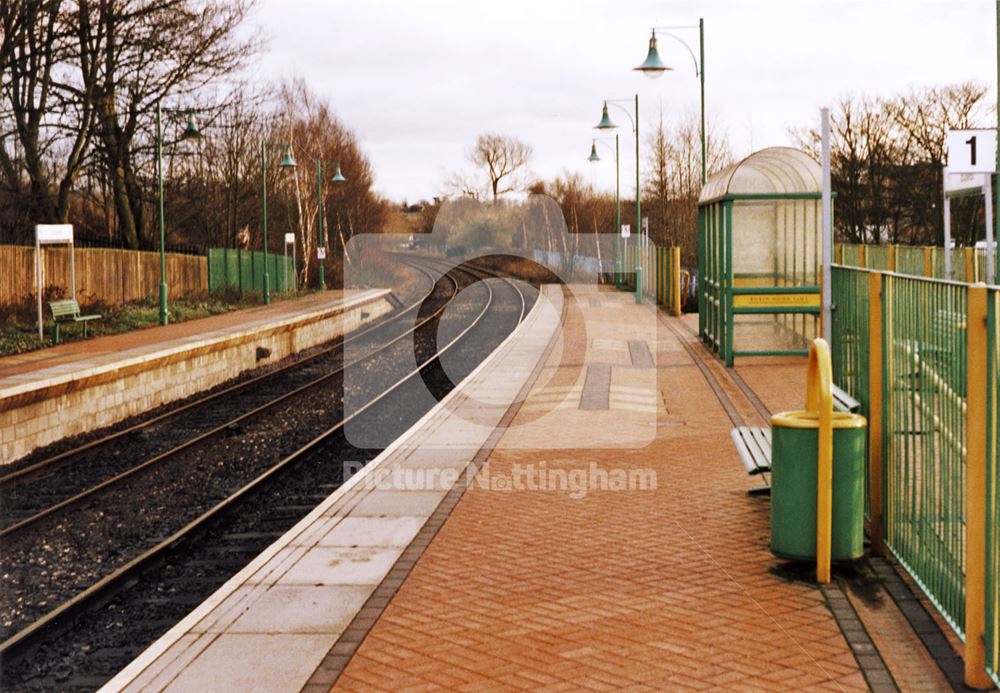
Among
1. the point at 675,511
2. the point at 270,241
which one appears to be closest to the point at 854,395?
the point at 675,511

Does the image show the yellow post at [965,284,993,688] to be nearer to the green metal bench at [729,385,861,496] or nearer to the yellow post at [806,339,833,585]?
the yellow post at [806,339,833,585]

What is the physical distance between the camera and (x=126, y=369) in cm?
1867

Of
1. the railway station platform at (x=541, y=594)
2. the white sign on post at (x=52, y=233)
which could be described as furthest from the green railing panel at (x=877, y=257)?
the railway station platform at (x=541, y=594)

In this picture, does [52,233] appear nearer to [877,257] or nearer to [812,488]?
[877,257]

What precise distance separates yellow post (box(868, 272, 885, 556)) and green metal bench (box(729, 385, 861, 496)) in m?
0.16

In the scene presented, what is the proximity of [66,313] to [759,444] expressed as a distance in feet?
62.3

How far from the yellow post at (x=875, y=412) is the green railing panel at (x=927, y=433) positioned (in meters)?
0.09

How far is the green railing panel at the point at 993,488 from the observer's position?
4.89 meters

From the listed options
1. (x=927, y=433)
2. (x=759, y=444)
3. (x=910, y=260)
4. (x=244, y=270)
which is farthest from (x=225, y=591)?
(x=244, y=270)

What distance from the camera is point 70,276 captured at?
91.0 ft

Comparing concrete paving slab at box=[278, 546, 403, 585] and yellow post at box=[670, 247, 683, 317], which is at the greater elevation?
yellow post at box=[670, 247, 683, 317]

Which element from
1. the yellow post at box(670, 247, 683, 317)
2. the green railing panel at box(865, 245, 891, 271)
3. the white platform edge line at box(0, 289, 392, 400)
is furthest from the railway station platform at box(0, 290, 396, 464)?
the green railing panel at box(865, 245, 891, 271)

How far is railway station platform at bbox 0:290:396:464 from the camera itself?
15.6 m

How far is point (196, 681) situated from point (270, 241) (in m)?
53.7
